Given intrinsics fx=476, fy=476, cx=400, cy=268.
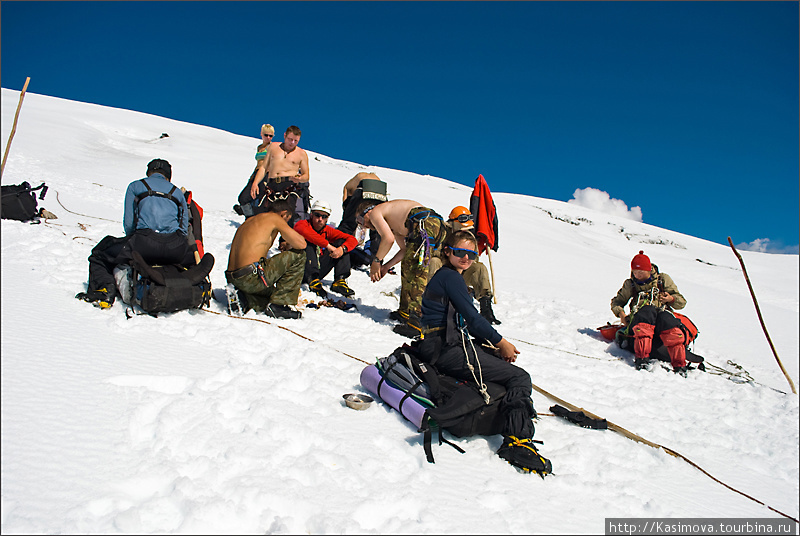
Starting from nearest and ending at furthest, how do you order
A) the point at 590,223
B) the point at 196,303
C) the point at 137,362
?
the point at 137,362 < the point at 196,303 < the point at 590,223

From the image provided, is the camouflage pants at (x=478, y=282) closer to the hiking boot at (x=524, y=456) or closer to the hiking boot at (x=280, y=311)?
the hiking boot at (x=280, y=311)

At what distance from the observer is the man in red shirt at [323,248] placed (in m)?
6.13

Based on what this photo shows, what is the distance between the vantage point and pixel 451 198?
22094 millimetres

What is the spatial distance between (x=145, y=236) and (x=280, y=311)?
152 cm

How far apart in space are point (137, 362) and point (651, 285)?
18.8 ft

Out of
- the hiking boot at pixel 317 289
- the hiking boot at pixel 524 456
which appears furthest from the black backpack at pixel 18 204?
the hiking boot at pixel 524 456

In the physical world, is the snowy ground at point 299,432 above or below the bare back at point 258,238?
below

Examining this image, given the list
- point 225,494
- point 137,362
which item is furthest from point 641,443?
point 137,362

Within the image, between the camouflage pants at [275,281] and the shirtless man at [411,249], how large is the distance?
856 mm

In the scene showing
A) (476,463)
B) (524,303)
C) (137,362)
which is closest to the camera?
(476,463)

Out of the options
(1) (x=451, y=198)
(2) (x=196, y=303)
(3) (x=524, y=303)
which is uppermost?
(1) (x=451, y=198)

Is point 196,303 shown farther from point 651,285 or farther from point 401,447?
point 651,285

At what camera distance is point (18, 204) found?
6.79m

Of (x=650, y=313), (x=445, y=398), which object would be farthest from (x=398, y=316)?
(x=650, y=313)
